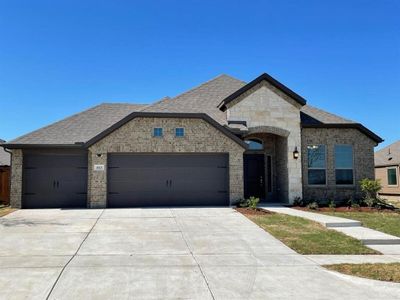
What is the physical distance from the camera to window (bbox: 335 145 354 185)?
19203 millimetres

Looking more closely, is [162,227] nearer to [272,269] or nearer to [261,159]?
[272,269]

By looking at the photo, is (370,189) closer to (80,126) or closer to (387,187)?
(387,187)

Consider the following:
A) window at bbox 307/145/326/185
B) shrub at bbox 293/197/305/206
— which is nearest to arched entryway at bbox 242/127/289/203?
shrub at bbox 293/197/305/206

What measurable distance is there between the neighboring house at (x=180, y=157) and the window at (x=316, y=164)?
2.0 inches

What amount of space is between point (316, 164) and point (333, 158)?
923 mm

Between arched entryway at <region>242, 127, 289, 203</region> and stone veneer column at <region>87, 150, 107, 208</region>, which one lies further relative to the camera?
arched entryway at <region>242, 127, 289, 203</region>

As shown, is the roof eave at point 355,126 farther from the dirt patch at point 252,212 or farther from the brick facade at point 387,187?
the brick facade at point 387,187

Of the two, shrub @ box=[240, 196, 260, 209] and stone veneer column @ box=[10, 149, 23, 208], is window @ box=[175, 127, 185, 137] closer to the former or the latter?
shrub @ box=[240, 196, 260, 209]

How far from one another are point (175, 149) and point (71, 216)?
541 cm

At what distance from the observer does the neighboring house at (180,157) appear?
16.9 meters

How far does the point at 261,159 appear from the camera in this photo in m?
20.0

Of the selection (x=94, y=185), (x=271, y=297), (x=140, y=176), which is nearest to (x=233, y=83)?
(x=140, y=176)

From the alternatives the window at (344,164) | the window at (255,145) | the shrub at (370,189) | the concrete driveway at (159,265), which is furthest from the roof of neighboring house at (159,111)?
the concrete driveway at (159,265)

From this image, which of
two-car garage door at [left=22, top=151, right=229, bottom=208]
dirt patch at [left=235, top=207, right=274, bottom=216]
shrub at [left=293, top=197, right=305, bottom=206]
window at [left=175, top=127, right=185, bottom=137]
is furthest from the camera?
shrub at [left=293, top=197, right=305, bottom=206]
